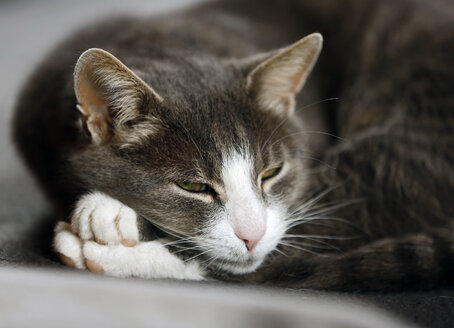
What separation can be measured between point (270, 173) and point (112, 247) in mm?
413

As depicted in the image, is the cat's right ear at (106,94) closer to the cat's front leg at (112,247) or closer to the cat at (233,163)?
the cat at (233,163)

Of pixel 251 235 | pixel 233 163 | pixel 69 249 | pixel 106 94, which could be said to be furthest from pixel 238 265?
pixel 106 94

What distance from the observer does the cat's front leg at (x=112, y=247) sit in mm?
1065

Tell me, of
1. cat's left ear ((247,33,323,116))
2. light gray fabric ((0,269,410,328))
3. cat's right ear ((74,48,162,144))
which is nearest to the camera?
light gray fabric ((0,269,410,328))

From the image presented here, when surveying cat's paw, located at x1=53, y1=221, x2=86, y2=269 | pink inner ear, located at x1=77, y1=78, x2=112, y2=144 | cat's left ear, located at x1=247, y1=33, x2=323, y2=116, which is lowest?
cat's paw, located at x1=53, y1=221, x2=86, y2=269

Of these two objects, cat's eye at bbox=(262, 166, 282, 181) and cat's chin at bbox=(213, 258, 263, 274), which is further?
cat's eye at bbox=(262, 166, 282, 181)

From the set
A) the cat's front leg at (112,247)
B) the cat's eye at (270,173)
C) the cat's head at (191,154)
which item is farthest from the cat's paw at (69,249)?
the cat's eye at (270,173)

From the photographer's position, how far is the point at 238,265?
113 cm

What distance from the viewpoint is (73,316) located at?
784mm

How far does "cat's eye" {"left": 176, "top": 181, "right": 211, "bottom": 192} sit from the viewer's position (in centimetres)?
114

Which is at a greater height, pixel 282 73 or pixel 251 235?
pixel 282 73

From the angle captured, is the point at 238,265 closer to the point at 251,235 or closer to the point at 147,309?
the point at 251,235

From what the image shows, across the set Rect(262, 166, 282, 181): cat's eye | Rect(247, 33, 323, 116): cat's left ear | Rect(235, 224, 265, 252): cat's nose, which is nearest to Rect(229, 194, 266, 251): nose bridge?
Rect(235, 224, 265, 252): cat's nose

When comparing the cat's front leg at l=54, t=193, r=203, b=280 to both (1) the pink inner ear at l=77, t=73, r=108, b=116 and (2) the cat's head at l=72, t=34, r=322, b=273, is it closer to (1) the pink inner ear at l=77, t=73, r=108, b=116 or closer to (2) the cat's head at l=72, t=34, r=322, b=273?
(2) the cat's head at l=72, t=34, r=322, b=273
